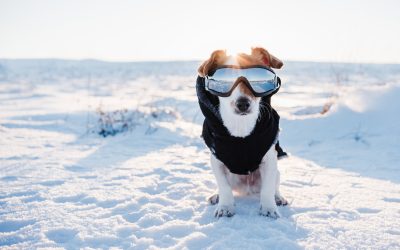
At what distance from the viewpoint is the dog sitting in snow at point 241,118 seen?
3.10 m

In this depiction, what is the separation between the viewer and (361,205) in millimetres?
3402

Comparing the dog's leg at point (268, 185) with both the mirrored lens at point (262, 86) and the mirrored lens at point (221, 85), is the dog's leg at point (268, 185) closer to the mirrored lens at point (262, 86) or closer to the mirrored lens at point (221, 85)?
the mirrored lens at point (262, 86)

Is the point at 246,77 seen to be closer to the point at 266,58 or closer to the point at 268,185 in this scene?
the point at 266,58

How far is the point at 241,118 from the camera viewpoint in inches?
126

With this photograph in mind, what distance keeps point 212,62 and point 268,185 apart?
113 cm

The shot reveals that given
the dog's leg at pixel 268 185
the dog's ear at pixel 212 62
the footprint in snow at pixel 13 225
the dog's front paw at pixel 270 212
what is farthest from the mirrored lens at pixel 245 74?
the footprint in snow at pixel 13 225

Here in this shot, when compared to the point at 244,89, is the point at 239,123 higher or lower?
lower

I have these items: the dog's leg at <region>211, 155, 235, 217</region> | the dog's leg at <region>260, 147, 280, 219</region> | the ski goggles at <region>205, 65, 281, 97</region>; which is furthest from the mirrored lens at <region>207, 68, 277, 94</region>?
the dog's leg at <region>211, 155, 235, 217</region>

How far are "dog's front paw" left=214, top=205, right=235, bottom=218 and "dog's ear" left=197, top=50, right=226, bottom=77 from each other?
1113 mm

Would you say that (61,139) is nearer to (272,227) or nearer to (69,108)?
(69,108)

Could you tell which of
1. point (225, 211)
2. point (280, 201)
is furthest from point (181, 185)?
point (280, 201)

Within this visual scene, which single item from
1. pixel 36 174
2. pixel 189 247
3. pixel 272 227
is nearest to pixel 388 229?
pixel 272 227

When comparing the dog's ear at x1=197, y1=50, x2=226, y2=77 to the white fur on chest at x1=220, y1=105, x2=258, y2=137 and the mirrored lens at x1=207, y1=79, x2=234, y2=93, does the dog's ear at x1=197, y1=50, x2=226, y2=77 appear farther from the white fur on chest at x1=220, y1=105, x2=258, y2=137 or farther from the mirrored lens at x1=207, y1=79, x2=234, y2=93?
the white fur on chest at x1=220, y1=105, x2=258, y2=137

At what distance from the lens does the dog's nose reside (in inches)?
120
